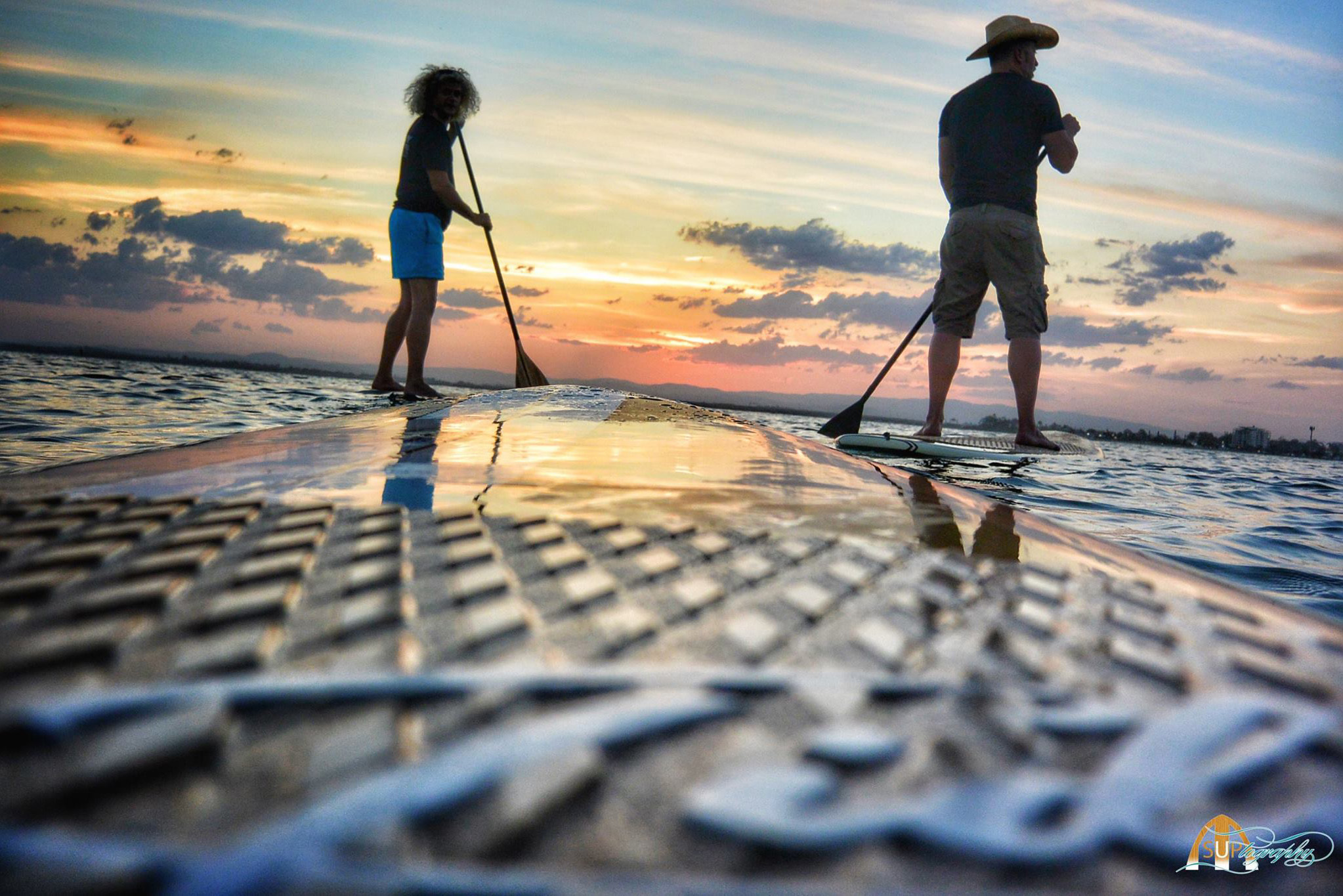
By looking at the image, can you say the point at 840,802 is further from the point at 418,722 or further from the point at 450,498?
the point at 450,498

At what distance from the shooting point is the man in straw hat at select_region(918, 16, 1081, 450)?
473cm

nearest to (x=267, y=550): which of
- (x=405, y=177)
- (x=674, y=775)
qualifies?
(x=674, y=775)

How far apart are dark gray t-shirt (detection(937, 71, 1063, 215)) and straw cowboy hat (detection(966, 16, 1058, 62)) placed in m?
0.21

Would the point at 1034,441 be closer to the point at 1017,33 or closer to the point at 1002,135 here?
the point at 1002,135

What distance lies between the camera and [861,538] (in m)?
0.78

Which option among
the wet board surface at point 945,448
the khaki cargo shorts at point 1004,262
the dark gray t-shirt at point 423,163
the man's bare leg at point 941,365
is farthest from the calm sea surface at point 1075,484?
the dark gray t-shirt at point 423,163

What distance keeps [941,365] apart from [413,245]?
4122 millimetres

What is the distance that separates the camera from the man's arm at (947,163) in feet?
16.4

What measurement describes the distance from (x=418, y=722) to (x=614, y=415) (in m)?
1.69

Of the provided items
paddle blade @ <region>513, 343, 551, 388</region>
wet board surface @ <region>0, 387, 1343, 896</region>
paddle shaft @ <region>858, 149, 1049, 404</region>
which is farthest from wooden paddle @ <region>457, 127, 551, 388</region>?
wet board surface @ <region>0, 387, 1343, 896</region>

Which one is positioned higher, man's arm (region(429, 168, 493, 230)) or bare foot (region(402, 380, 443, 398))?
man's arm (region(429, 168, 493, 230))

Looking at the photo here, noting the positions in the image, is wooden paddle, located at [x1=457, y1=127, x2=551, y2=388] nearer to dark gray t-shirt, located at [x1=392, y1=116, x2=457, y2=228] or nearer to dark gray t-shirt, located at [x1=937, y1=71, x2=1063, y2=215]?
dark gray t-shirt, located at [x1=392, y1=116, x2=457, y2=228]

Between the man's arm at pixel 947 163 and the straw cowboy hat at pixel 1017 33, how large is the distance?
25.4 inches

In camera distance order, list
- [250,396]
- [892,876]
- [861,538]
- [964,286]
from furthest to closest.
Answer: [250,396] < [964,286] < [861,538] < [892,876]
